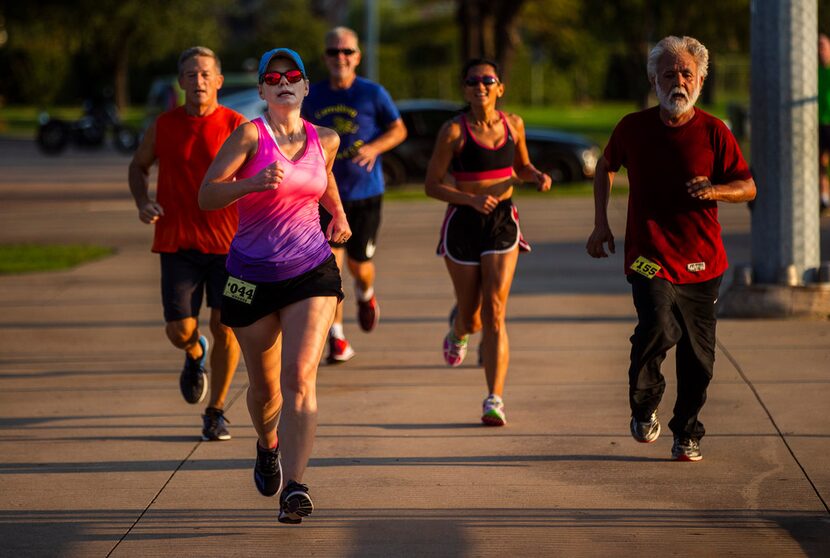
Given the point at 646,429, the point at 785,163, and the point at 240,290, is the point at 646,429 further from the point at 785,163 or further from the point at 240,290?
the point at 785,163

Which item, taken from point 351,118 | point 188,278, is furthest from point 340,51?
point 188,278

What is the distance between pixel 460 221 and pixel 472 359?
1940mm

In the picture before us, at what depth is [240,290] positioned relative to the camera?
5.84 metres

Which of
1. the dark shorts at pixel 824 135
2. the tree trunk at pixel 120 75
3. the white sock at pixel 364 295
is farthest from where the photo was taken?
the tree trunk at pixel 120 75

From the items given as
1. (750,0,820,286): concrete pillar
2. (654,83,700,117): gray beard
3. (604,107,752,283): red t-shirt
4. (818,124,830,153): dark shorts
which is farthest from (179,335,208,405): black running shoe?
(818,124,830,153): dark shorts

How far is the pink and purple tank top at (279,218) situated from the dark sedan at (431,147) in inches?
679

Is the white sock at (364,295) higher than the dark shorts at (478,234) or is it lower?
lower

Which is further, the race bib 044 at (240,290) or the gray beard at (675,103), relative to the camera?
the gray beard at (675,103)

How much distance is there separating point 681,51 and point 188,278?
280 cm

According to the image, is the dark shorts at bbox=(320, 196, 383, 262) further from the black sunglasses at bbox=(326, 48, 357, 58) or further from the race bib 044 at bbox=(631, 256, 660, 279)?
the race bib 044 at bbox=(631, 256, 660, 279)

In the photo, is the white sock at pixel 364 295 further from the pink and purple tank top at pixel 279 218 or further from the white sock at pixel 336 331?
the pink and purple tank top at pixel 279 218

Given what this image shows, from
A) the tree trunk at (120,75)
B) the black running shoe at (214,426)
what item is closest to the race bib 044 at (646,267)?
the black running shoe at (214,426)

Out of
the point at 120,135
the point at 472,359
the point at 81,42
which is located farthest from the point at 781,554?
the point at 81,42

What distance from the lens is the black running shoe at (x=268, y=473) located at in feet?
19.6
